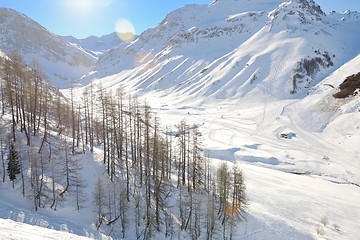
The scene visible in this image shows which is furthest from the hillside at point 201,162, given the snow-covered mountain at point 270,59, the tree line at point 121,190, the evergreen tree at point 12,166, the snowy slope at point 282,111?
the snow-covered mountain at point 270,59

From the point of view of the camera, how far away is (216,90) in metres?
132

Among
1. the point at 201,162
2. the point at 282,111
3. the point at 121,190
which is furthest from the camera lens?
the point at 282,111

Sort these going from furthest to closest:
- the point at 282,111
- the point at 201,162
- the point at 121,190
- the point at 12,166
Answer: the point at 282,111 < the point at 201,162 < the point at 121,190 < the point at 12,166

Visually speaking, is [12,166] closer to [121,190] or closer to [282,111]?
[121,190]

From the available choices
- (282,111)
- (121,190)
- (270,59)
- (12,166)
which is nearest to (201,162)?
(121,190)

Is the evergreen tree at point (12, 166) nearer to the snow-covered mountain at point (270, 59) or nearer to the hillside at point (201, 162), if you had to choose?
the hillside at point (201, 162)

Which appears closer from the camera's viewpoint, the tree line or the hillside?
the tree line

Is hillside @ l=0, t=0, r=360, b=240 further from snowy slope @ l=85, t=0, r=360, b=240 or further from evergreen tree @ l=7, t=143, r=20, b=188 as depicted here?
evergreen tree @ l=7, t=143, r=20, b=188

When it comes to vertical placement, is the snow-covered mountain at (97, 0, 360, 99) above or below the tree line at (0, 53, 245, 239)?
above

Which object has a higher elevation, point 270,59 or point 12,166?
point 270,59

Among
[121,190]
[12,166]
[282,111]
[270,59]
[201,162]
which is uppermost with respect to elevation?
[270,59]

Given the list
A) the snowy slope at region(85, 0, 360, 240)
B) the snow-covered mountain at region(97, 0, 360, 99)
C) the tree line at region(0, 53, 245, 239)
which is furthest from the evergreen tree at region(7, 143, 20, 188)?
the snow-covered mountain at region(97, 0, 360, 99)

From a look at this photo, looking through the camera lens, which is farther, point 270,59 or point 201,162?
point 270,59

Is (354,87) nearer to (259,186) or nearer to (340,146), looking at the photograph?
(340,146)
